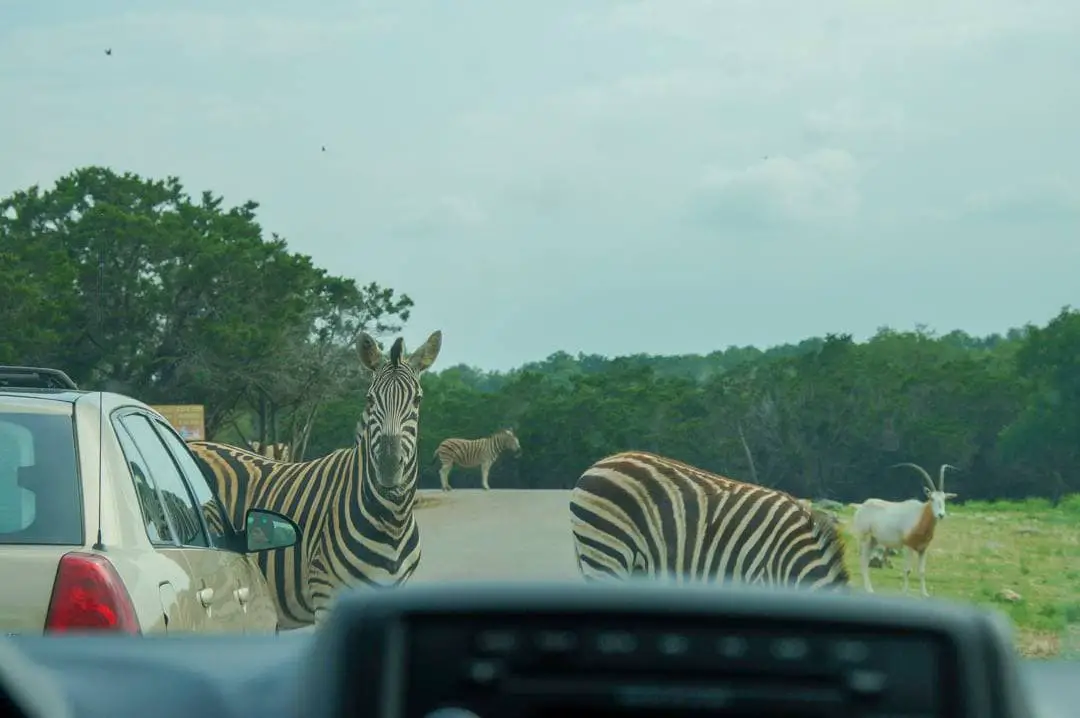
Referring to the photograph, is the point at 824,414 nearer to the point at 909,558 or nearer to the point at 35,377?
the point at 909,558

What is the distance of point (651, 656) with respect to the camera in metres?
1.10

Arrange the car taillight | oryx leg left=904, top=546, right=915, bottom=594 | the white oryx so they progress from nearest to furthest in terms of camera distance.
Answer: the car taillight → oryx leg left=904, top=546, right=915, bottom=594 → the white oryx

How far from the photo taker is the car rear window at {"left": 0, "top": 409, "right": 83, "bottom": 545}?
363 centimetres

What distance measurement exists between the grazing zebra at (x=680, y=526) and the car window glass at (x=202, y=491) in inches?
288

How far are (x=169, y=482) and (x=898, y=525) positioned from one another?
552 inches

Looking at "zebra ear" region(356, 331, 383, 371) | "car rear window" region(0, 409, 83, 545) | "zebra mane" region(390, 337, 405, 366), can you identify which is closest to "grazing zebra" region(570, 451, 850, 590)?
"zebra mane" region(390, 337, 405, 366)

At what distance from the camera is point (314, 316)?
131 ft

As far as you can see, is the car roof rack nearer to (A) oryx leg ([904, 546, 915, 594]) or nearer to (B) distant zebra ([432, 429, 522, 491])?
(A) oryx leg ([904, 546, 915, 594])

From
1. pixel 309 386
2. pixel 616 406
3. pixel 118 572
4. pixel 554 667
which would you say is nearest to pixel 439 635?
pixel 554 667

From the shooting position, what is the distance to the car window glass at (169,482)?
4.43 meters

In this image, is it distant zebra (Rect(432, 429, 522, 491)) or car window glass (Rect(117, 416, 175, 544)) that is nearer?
car window glass (Rect(117, 416, 175, 544))

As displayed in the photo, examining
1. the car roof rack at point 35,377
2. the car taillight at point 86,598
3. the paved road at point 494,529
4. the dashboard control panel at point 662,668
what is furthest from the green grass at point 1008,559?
the dashboard control panel at point 662,668

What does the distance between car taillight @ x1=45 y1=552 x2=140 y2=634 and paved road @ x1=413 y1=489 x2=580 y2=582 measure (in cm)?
1591

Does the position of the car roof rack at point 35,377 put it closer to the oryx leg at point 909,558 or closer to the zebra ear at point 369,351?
the zebra ear at point 369,351
